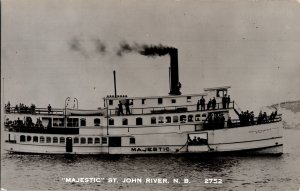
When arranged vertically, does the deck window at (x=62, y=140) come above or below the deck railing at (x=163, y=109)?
below

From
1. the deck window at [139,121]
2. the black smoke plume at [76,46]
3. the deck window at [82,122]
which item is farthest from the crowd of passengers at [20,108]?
the deck window at [139,121]

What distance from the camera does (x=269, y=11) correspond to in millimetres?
5242

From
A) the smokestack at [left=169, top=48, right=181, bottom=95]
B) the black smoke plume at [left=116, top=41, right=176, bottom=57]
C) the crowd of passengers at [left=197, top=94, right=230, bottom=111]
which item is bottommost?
the crowd of passengers at [left=197, top=94, right=230, bottom=111]

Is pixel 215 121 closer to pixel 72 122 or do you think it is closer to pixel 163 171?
pixel 163 171

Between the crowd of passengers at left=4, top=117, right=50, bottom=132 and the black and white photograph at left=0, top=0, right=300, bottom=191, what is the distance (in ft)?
0.15

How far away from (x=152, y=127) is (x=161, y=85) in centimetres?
51

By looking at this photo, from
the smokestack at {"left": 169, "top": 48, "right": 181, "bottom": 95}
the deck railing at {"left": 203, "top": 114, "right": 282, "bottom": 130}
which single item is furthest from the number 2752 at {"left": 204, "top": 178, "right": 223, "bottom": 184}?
the smokestack at {"left": 169, "top": 48, "right": 181, "bottom": 95}

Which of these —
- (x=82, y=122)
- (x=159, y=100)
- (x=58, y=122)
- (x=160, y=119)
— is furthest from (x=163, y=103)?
(x=58, y=122)

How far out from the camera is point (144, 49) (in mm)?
5418

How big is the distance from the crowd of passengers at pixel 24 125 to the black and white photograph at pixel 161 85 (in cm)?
5

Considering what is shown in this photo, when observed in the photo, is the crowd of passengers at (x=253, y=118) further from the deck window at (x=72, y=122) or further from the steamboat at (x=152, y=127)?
the deck window at (x=72, y=122)

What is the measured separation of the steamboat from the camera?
219 inches

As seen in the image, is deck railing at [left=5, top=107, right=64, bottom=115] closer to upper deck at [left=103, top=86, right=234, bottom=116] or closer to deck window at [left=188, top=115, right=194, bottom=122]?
upper deck at [left=103, top=86, right=234, bottom=116]

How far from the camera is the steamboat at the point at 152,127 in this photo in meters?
5.55
